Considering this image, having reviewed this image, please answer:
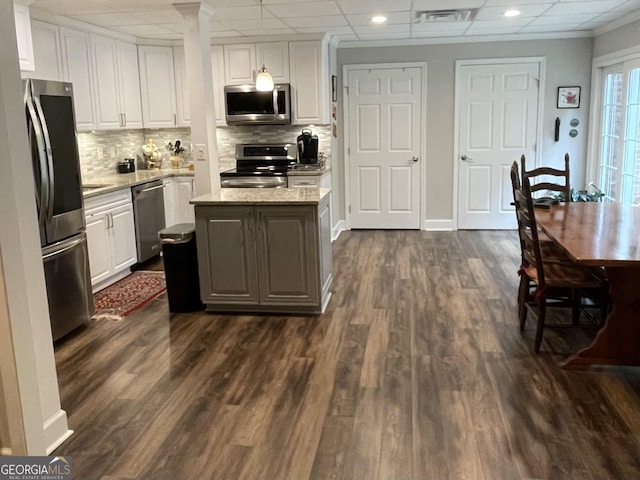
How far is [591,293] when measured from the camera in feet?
14.0

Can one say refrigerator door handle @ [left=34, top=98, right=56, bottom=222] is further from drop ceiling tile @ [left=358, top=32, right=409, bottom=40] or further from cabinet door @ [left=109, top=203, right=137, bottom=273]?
drop ceiling tile @ [left=358, top=32, right=409, bottom=40]

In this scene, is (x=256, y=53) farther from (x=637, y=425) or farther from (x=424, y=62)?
(x=637, y=425)

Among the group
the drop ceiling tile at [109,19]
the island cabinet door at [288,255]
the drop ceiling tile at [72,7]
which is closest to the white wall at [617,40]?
the island cabinet door at [288,255]

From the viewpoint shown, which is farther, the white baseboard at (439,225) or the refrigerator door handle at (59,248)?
the white baseboard at (439,225)

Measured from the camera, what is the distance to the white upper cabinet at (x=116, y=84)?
19.3 ft

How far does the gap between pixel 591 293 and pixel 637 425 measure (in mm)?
1701

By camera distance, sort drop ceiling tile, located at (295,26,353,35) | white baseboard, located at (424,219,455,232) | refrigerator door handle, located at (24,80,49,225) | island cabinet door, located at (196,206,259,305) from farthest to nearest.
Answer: white baseboard, located at (424,219,455,232) → drop ceiling tile, located at (295,26,353,35) → island cabinet door, located at (196,206,259,305) → refrigerator door handle, located at (24,80,49,225)

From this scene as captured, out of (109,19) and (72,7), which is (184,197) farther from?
(72,7)

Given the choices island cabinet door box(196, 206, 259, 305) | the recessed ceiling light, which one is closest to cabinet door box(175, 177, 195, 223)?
island cabinet door box(196, 206, 259, 305)

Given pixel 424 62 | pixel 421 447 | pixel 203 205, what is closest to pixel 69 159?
pixel 203 205

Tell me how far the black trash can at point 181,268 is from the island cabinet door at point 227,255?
0.13 metres

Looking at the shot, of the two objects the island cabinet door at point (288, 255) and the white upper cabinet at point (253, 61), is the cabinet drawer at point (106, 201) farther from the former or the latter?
the white upper cabinet at point (253, 61)

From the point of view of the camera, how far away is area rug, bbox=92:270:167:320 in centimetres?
459

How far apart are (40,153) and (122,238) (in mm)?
1954
